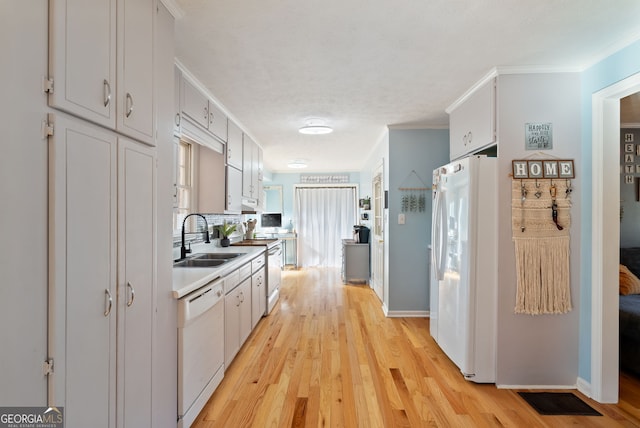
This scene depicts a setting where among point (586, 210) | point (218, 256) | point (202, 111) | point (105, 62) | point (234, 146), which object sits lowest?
point (218, 256)

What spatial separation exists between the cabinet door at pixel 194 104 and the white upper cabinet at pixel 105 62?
2.99 ft

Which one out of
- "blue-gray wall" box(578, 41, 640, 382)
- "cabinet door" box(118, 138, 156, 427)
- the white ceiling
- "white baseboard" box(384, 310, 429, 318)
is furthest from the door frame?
"cabinet door" box(118, 138, 156, 427)

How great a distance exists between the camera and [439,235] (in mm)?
2879

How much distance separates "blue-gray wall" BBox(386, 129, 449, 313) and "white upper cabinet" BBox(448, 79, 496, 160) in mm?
748

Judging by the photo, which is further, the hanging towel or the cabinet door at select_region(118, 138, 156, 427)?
the hanging towel

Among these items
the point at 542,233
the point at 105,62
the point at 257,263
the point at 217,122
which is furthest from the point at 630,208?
the point at 105,62

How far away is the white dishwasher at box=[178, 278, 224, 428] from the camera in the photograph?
1.77 metres

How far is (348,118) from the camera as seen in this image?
3594mm

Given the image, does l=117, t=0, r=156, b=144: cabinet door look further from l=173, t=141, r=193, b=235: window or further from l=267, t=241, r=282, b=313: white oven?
l=267, t=241, r=282, b=313: white oven

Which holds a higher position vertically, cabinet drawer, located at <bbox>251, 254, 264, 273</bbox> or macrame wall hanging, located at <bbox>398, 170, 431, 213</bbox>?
macrame wall hanging, located at <bbox>398, 170, 431, 213</bbox>

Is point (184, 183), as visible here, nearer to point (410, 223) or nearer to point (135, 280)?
point (135, 280)

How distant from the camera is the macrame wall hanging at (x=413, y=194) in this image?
3.93 metres

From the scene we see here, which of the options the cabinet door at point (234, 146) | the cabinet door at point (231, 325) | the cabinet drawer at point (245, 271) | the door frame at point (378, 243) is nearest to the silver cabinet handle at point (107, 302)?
the cabinet door at point (231, 325)

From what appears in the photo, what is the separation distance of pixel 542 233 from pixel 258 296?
9.09 ft
